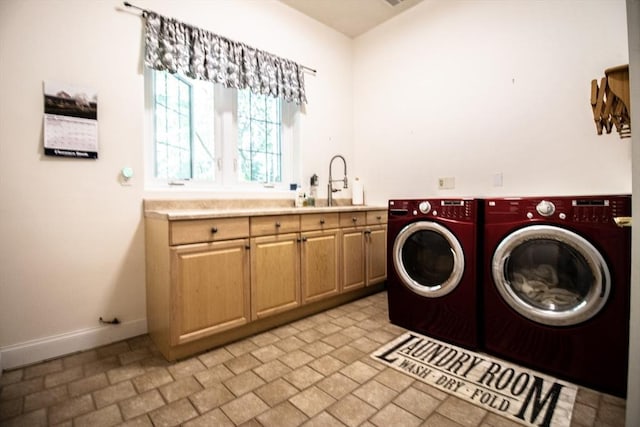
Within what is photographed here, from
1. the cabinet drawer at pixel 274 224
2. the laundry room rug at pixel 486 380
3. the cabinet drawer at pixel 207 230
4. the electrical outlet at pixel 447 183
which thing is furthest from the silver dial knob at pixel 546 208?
the cabinet drawer at pixel 207 230

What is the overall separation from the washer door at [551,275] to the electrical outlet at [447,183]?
43.8 inches

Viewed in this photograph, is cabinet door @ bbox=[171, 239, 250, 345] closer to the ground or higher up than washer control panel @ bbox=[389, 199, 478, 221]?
closer to the ground

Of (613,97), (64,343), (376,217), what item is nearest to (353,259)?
(376,217)

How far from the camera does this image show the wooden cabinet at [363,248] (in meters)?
2.71

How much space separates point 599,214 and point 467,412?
1.12 meters

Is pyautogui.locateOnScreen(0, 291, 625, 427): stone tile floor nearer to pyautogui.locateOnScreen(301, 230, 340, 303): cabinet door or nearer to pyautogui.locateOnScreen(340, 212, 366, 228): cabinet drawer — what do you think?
pyautogui.locateOnScreen(301, 230, 340, 303): cabinet door

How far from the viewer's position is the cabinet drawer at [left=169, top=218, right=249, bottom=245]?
5.71ft

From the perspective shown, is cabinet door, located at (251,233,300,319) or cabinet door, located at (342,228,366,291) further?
cabinet door, located at (342,228,366,291)

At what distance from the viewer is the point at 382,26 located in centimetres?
327

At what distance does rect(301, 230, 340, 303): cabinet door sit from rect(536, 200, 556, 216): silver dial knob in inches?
56.9

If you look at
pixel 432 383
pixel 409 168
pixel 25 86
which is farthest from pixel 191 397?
pixel 409 168

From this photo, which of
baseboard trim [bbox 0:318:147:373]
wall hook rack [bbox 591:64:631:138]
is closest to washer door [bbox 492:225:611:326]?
wall hook rack [bbox 591:64:631:138]

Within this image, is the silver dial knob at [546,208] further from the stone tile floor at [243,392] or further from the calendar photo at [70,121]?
the calendar photo at [70,121]

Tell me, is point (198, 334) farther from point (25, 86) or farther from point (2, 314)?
point (25, 86)
